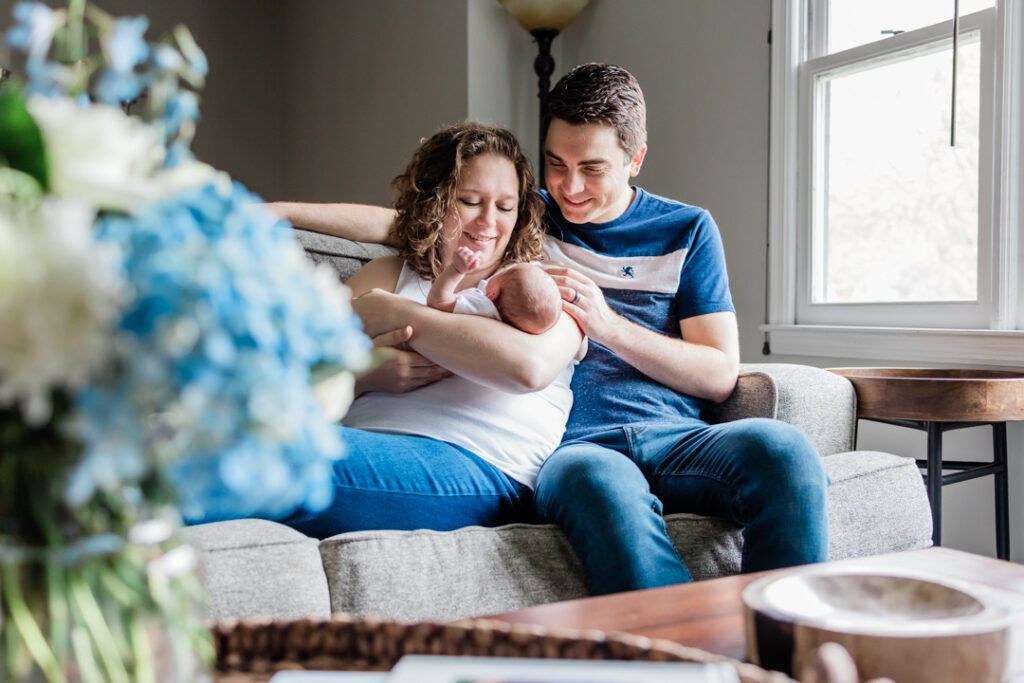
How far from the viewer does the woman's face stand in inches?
66.6

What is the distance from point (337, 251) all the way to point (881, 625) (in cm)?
154

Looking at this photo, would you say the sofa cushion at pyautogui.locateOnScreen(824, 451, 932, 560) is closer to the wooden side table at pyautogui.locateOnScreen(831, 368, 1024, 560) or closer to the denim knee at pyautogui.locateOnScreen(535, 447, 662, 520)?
the wooden side table at pyautogui.locateOnScreen(831, 368, 1024, 560)

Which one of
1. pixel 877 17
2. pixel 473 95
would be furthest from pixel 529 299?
pixel 473 95

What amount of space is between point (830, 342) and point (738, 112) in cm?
87

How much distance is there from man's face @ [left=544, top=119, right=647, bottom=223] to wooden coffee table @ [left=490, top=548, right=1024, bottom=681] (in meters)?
1.03

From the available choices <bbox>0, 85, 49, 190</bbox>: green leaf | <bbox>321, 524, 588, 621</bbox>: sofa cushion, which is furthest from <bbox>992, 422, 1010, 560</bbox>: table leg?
<bbox>0, 85, 49, 190</bbox>: green leaf

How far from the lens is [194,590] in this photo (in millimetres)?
424

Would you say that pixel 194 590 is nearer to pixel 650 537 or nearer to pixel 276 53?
pixel 650 537

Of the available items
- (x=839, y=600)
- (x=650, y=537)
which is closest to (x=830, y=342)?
(x=650, y=537)

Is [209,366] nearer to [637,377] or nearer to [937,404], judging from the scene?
[637,377]

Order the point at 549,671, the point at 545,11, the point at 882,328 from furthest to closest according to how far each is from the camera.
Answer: the point at 545,11, the point at 882,328, the point at 549,671

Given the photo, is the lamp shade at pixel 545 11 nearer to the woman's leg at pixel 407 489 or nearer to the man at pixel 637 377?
the man at pixel 637 377

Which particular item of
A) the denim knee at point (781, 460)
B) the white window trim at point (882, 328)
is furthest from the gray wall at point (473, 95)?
the denim knee at point (781, 460)

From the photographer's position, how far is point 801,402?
1.75m
